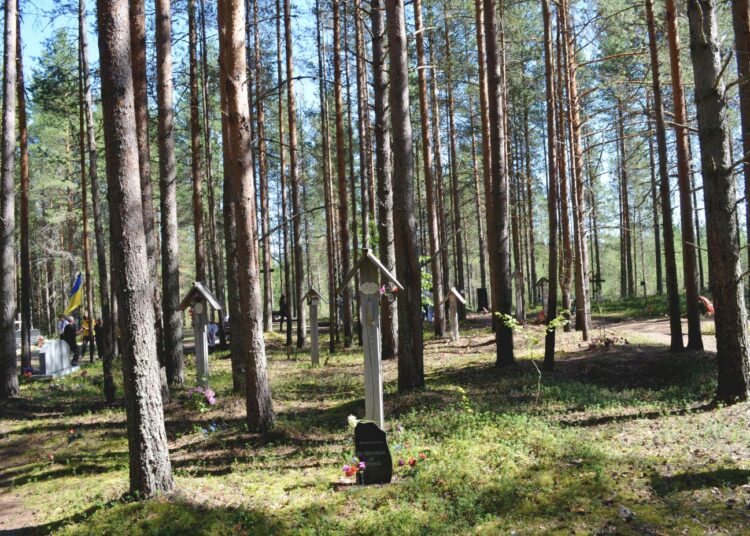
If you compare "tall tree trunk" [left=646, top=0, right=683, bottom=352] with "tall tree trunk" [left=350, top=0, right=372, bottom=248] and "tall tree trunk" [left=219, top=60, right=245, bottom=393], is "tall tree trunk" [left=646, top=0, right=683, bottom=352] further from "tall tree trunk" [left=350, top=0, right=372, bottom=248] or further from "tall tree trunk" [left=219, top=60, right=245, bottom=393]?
"tall tree trunk" [left=350, top=0, right=372, bottom=248]

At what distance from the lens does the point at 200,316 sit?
12008mm

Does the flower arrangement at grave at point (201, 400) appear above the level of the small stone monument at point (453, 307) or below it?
below

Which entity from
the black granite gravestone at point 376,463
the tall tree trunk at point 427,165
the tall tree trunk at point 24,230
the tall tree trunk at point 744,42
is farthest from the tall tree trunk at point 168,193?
the tall tree trunk at point 744,42

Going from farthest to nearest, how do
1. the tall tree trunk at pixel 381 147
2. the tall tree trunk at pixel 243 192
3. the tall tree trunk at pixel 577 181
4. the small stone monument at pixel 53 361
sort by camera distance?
1. the small stone monument at pixel 53 361
2. the tall tree trunk at pixel 577 181
3. the tall tree trunk at pixel 381 147
4. the tall tree trunk at pixel 243 192

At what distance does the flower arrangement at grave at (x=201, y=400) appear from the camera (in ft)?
34.1

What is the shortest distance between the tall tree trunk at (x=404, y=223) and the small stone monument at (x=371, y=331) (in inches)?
83.7

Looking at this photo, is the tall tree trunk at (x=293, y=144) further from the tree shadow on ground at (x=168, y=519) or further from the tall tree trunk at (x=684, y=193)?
the tree shadow on ground at (x=168, y=519)

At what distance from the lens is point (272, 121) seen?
30922mm

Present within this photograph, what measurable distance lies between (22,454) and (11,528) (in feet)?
10.9

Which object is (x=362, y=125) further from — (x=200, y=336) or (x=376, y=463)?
(x=376, y=463)

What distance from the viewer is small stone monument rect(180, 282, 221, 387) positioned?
38.5ft

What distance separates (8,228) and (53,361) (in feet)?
19.2

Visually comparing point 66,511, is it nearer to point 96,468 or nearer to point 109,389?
point 96,468

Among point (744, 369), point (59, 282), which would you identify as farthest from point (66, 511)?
point (59, 282)
